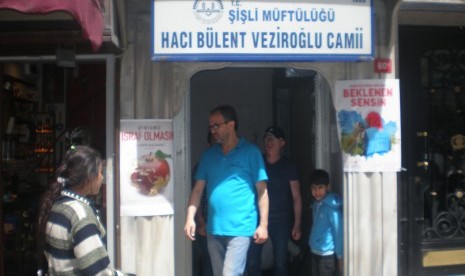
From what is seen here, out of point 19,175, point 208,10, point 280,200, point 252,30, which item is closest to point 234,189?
point 280,200

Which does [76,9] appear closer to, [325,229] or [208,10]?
[208,10]

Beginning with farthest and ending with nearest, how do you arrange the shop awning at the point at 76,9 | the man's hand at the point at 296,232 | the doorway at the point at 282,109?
the doorway at the point at 282,109
the man's hand at the point at 296,232
the shop awning at the point at 76,9

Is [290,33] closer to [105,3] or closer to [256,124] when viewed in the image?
[105,3]

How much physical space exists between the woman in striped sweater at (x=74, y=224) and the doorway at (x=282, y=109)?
9.40 feet

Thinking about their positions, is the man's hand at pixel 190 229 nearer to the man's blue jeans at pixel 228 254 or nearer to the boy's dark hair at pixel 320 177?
the man's blue jeans at pixel 228 254

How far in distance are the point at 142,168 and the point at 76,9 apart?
1552mm

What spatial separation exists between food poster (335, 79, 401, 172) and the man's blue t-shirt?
2.86 ft

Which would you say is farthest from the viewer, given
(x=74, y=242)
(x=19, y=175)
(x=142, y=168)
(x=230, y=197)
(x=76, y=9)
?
(x=19, y=175)

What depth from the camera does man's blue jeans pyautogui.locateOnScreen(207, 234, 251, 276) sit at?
462 centimetres

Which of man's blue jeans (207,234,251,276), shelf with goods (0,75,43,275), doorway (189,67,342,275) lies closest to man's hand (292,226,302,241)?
doorway (189,67,342,275)

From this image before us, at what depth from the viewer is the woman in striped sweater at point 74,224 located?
9.31ft

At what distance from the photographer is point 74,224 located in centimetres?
285

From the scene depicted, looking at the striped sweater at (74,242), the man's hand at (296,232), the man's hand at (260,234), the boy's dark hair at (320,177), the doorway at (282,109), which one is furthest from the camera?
the doorway at (282,109)

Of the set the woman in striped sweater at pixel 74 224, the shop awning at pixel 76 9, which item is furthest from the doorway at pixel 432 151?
the woman in striped sweater at pixel 74 224
